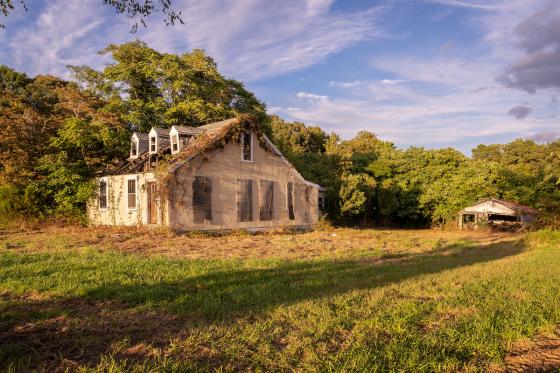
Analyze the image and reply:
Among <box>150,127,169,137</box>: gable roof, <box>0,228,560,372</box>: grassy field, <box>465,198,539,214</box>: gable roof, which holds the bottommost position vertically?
<box>0,228,560,372</box>: grassy field

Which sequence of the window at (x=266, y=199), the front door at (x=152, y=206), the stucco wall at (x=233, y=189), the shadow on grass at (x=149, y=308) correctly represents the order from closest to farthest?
the shadow on grass at (x=149, y=308) < the stucco wall at (x=233, y=189) < the front door at (x=152, y=206) < the window at (x=266, y=199)

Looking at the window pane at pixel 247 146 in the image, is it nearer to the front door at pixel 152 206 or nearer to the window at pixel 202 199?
the window at pixel 202 199

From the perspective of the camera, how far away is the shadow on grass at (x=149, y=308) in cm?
517

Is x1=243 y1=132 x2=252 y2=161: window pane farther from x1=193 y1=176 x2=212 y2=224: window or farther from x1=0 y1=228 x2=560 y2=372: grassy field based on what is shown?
x1=0 y1=228 x2=560 y2=372: grassy field

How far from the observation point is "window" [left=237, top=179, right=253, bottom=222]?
24203mm

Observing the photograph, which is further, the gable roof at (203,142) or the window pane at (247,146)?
the window pane at (247,146)

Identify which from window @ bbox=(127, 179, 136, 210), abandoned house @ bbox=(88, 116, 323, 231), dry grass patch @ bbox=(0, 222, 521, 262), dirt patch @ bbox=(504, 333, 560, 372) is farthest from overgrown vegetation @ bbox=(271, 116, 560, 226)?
dirt patch @ bbox=(504, 333, 560, 372)

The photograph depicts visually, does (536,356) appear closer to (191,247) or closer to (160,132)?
(191,247)

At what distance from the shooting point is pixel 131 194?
23.3 meters

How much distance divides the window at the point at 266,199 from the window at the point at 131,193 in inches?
267

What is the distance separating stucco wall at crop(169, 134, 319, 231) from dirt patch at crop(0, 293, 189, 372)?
568 inches

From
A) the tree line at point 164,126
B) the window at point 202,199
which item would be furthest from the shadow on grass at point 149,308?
the tree line at point 164,126

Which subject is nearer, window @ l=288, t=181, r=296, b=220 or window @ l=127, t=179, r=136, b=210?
window @ l=127, t=179, r=136, b=210

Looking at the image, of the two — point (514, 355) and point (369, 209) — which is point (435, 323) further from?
point (369, 209)
